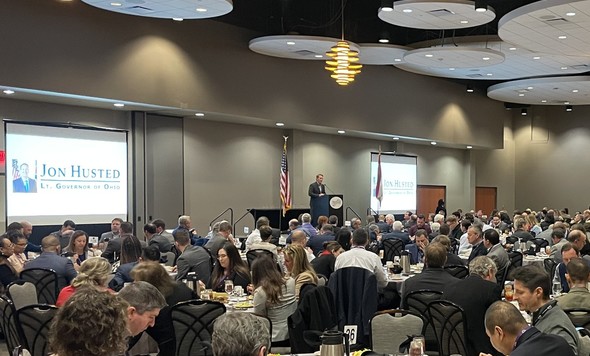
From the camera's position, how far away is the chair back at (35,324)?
17.9 ft

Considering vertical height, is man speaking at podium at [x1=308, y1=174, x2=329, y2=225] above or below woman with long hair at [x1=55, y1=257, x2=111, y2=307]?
above

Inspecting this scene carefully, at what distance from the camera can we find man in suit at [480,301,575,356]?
358cm

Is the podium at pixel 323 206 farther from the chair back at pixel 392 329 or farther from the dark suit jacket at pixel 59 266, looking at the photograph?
the chair back at pixel 392 329

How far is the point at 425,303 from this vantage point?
6.12 metres

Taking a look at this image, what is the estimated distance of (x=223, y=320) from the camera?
3.01m

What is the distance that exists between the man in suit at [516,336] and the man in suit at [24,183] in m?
10.6

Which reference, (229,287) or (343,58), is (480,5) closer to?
(343,58)

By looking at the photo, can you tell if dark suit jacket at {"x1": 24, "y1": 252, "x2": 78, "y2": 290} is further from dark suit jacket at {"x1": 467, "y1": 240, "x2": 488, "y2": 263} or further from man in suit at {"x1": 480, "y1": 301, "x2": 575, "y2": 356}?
man in suit at {"x1": 480, "y1": 301, "x2": 575, "y2": 356}

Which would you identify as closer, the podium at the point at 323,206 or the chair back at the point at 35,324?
the chair back at the point at 35,324

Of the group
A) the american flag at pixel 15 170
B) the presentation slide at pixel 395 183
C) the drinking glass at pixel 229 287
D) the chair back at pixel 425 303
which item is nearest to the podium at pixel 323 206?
the presentation slide at pixel 395 183

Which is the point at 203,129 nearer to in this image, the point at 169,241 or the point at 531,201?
the point at 169,241

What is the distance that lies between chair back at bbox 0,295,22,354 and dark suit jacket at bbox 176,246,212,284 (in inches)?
119

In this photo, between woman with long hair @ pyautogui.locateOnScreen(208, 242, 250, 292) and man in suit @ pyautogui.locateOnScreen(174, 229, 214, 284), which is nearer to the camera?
woman with long hair @ pyautogui.locateOnScreen(208, 242, 250, 292)

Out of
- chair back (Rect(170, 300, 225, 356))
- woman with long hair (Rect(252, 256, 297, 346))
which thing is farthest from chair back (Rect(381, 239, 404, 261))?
chair back (Rect(170, 300, 225, 356))
